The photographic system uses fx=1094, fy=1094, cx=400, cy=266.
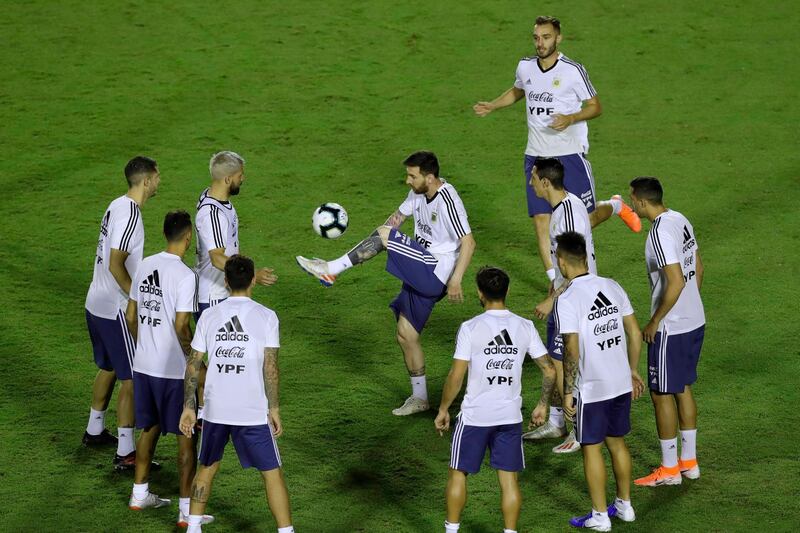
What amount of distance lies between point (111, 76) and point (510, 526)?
1208 cm

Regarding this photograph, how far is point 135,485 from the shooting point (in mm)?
7102

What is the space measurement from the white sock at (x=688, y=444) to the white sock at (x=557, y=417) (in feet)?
3.26

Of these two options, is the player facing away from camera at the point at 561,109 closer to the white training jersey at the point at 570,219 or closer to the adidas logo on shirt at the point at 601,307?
the white training jersey at the point at 570,219

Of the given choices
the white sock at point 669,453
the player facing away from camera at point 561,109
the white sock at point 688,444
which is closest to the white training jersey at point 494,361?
the white sock at point 669,453

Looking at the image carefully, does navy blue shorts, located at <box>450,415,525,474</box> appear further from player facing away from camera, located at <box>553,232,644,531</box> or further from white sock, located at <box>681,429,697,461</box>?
white sock, located at <box>681,429,697,461</box>

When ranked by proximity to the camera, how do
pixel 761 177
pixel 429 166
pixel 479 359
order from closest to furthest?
pixel 479 359 < pixel 429 166 < pixel 761 177

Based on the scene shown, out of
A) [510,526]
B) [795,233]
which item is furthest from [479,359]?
[795,233]

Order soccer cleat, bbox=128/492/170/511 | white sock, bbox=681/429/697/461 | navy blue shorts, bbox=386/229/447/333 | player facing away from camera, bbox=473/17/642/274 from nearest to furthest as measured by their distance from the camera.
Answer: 1. soccer cleat, bbox=128/492/170/511
2. white sock, bbox=681/429/697/461
3. navy blue shorts, bbox=386/229/447/333
4. player facing away from camera, bbox=473/17/642/274

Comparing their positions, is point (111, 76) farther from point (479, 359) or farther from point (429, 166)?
Result: point (479, 359)

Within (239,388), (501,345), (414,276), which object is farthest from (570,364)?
(414,276)

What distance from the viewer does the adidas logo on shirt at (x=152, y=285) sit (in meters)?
6.88

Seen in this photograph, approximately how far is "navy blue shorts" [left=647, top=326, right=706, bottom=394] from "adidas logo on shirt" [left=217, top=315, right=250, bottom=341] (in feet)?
9.28

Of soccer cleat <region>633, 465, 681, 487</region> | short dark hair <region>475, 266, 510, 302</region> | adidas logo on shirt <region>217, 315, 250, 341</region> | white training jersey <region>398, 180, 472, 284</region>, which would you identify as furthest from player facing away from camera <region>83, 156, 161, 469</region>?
soccer cleat <region>633, 465, 681, 487</region>

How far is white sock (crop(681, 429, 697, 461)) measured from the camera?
745 centimetres
